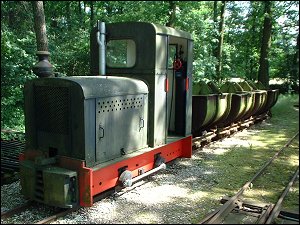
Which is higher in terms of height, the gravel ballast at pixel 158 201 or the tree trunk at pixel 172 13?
the tree trunk at pixel 172 13

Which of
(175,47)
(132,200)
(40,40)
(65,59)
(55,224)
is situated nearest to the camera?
(55,224)

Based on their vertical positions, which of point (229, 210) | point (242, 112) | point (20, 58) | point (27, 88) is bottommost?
point (229, 210)

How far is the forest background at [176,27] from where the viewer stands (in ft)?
31.8

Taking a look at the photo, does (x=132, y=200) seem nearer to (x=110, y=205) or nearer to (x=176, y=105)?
(x=110, y=205)

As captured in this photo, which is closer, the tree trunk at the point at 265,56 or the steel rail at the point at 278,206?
the steel rail at the point at 278,206

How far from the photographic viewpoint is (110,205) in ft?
15.5

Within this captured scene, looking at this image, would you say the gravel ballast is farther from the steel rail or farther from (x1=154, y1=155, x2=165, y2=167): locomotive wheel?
the steel rail

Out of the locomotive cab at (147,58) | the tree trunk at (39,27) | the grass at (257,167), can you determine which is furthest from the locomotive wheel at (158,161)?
the tree trunk at (39,27)

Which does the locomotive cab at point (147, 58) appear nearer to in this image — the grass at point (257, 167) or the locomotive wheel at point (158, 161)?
the locomotive wheel at point (158, 161)

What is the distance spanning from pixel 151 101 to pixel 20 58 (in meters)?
5.66

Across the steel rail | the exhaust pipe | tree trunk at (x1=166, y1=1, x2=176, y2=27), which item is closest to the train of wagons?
Result: the exhaust pipe

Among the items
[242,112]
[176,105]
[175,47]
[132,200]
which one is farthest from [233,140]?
[132,200]

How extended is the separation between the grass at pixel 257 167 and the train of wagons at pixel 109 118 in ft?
3.32

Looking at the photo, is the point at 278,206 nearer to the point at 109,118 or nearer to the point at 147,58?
the point at 109,118
